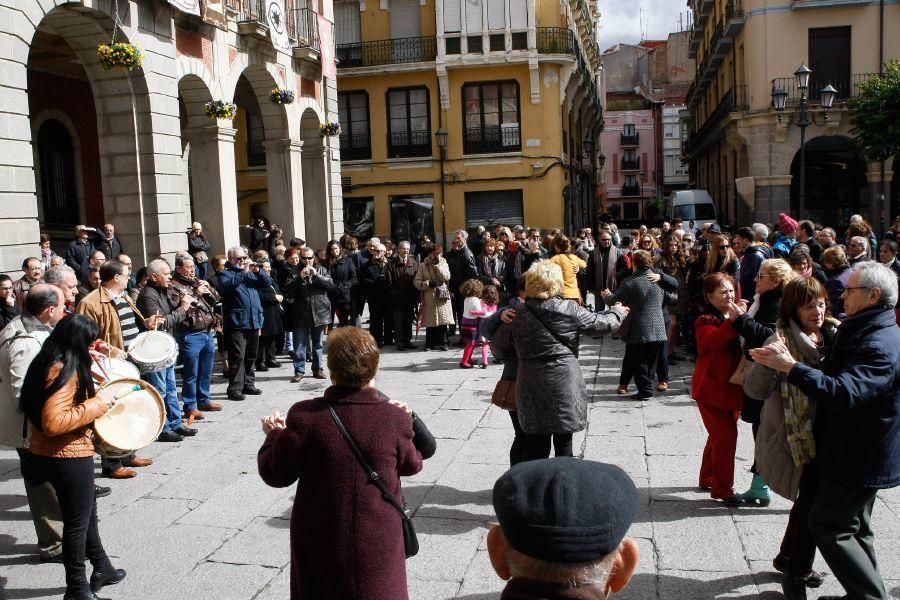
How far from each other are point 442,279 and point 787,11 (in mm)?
21357

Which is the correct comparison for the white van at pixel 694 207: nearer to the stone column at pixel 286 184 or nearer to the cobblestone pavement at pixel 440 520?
the stone column at pixel 286 184

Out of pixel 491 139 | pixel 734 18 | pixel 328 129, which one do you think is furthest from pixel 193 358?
pixel 734 18

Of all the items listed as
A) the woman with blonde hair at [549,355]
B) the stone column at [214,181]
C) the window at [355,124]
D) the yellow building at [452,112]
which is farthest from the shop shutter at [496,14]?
the woman with blonde hair at [549,355]

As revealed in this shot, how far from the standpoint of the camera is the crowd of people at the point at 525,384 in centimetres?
330

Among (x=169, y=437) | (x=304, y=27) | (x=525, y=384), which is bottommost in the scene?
(x=169, y=437)

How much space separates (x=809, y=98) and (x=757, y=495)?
83.5ft

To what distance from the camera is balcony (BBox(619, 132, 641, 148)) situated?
68438mm

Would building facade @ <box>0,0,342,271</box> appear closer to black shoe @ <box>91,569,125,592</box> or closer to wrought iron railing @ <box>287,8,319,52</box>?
wrought iron railing @ <box>287,8,319,52</box>

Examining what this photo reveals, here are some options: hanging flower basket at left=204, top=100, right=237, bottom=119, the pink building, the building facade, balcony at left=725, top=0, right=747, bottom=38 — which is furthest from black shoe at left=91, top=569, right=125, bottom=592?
the pink building

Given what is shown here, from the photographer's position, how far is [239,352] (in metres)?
9.52

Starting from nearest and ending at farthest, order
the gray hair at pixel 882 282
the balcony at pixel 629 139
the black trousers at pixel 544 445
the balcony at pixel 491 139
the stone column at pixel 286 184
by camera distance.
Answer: the gray hair at pixel 882 282, the black trousers at pixel 544 445, the stone column at pixel 286 184, the balcony at pixel 491 139, the balcony at pixel 629 139

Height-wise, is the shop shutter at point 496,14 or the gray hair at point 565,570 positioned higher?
the shop shutter at point 496,14

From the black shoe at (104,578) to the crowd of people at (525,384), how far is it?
11mm

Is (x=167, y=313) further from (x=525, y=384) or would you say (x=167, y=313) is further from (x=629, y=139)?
(x=629, y=139)
